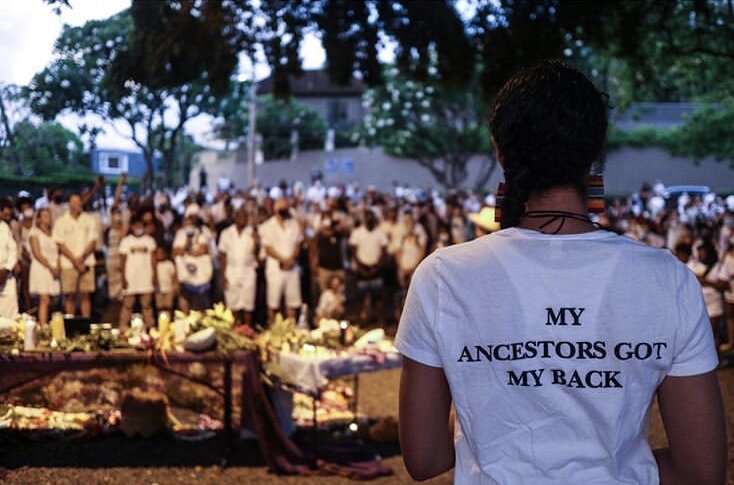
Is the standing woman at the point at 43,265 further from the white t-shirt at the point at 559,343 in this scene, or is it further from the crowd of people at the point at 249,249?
the white t-shirt at the point at 559,343

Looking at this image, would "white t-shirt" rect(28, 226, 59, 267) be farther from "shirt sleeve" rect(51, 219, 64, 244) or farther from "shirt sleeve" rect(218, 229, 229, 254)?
"shirt sleeve" rect(218, 229, 229, 254)

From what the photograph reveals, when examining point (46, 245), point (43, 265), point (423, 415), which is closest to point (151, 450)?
point (46, 245)

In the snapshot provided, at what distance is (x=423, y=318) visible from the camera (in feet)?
6.64

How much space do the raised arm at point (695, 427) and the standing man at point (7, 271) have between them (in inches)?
109

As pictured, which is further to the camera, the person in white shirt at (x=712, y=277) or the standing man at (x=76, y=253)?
the person in white shirt at (x=712, y=277)

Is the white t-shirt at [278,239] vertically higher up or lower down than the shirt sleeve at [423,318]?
lower down

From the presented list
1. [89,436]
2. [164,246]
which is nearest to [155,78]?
[89,436]

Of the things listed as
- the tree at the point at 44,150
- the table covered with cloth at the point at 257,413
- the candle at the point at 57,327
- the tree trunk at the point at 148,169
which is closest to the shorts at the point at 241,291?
the table covered with cloth at the point at 257,413

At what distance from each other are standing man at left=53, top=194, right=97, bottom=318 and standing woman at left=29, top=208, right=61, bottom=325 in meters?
0.15

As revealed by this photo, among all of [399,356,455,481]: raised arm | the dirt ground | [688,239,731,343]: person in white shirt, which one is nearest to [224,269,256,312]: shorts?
the dirt ground

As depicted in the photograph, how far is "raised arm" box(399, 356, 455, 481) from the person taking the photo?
204cm

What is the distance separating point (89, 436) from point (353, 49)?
4388 mm

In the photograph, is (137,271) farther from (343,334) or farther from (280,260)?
(280,260)

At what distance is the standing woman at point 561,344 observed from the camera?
1.99 metres
